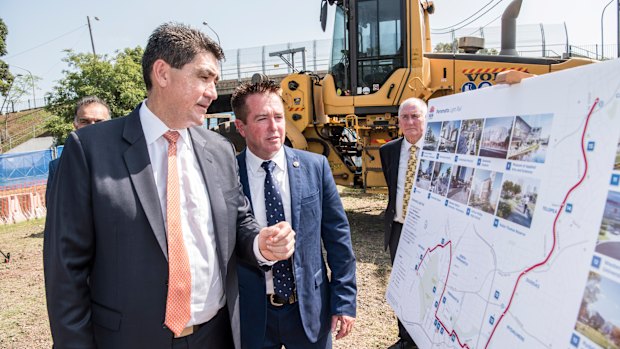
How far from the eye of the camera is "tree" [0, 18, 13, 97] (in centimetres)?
2467

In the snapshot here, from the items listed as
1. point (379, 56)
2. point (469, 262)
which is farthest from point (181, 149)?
point (379, 56)

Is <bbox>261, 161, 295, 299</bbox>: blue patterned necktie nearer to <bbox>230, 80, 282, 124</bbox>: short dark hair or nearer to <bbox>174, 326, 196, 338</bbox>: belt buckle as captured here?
<bbox>230, 80, 282, 124</bbox>: short dark hair

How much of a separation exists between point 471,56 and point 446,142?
5.45 meters

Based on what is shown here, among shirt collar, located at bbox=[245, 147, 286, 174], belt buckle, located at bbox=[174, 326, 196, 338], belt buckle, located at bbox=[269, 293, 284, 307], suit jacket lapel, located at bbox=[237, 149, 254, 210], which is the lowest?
belt buckle, located at bbox=[269, 293, 284, 307]

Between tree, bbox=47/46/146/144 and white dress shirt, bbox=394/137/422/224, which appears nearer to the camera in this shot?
white dress shirt, bbox=394/137/422/224

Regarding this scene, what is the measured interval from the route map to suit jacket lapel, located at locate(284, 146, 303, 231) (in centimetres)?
65

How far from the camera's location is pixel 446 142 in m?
2.03

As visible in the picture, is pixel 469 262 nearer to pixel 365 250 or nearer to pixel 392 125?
pixel 365 250

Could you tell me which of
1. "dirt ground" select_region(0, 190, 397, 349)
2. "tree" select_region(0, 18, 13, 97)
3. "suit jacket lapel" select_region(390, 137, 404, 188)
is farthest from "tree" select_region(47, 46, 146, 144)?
"suit jacket lapel" select_region(390, 137, 404, 188)

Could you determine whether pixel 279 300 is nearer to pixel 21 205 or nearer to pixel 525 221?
pixel 525 221

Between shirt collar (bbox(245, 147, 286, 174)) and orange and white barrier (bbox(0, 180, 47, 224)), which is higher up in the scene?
shirt collar (bbox(245, 147, 286, 174))

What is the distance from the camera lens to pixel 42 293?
5082 millimetres

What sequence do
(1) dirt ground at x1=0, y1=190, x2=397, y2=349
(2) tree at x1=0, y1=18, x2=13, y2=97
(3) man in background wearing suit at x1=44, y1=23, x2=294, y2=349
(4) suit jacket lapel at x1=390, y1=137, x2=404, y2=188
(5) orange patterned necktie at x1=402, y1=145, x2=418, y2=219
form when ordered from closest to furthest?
1. (3) man in background wearing suit at x1=44, y1=23, x2=294, y2=349
2. (5) orange patterned necktie at x1=402, y1=145, x2=418, y2=219
3. (4) suit jacket lapel at x1=390, y1=137, x2=404, y2=188
4. (1) dirt ground at x1=0, y1=190, x2=397, y2=349
5. (2) tree at x1=0, y1=18, x2=13, y2=97

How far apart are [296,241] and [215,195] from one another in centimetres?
59
